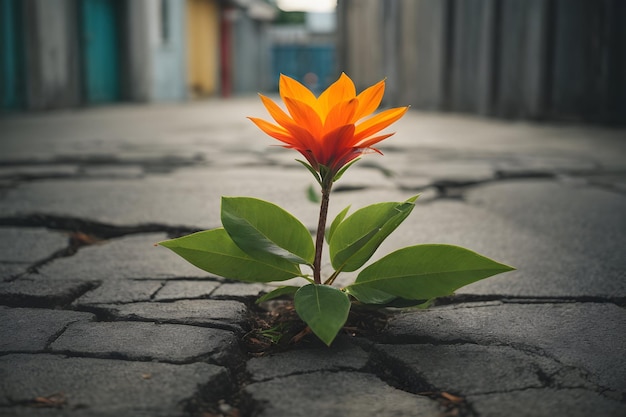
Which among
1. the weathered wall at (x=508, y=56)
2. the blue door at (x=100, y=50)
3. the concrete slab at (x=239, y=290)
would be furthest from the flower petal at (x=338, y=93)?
the blue door at (x=100, y=50)

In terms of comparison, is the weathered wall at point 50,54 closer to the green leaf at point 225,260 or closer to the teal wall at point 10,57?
the teal wall at point 10,57

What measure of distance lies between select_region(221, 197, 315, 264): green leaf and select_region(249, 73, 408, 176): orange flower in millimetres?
98

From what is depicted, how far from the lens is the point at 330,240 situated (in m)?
0.98

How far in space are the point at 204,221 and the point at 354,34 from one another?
11326mm

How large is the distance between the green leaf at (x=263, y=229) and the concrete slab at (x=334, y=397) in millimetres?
183

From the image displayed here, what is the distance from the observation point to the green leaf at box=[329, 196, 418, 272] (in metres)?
0.91

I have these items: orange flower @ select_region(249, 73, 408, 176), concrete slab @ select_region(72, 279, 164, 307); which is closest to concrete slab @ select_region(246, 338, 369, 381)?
orange flower @ select_region(249, 73, 408, 176)

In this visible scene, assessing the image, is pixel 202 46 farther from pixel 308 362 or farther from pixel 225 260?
pixel 308 362

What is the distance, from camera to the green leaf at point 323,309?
839 millimetres

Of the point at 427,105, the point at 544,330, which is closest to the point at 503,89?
the point at 427,105

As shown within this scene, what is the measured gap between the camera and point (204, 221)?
6.08 feet

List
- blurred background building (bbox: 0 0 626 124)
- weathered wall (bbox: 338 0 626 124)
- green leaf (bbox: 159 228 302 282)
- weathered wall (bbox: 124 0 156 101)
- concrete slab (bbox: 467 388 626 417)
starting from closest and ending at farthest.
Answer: concrete slab (bbox: 467 388 626 417), green leaf (bbox: 159 228 302 282), weathered wall (bbox: 338 0 626 124), blurred background building (bbox: 0 0 626 124), weathered wall (bbox: 124 0 156 101)

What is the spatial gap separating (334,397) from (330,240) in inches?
10.4

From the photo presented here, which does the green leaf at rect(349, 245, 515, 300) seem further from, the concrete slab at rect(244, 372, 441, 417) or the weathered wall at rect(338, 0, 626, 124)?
the weathered wall at rect(338, 0, 626, 124)
